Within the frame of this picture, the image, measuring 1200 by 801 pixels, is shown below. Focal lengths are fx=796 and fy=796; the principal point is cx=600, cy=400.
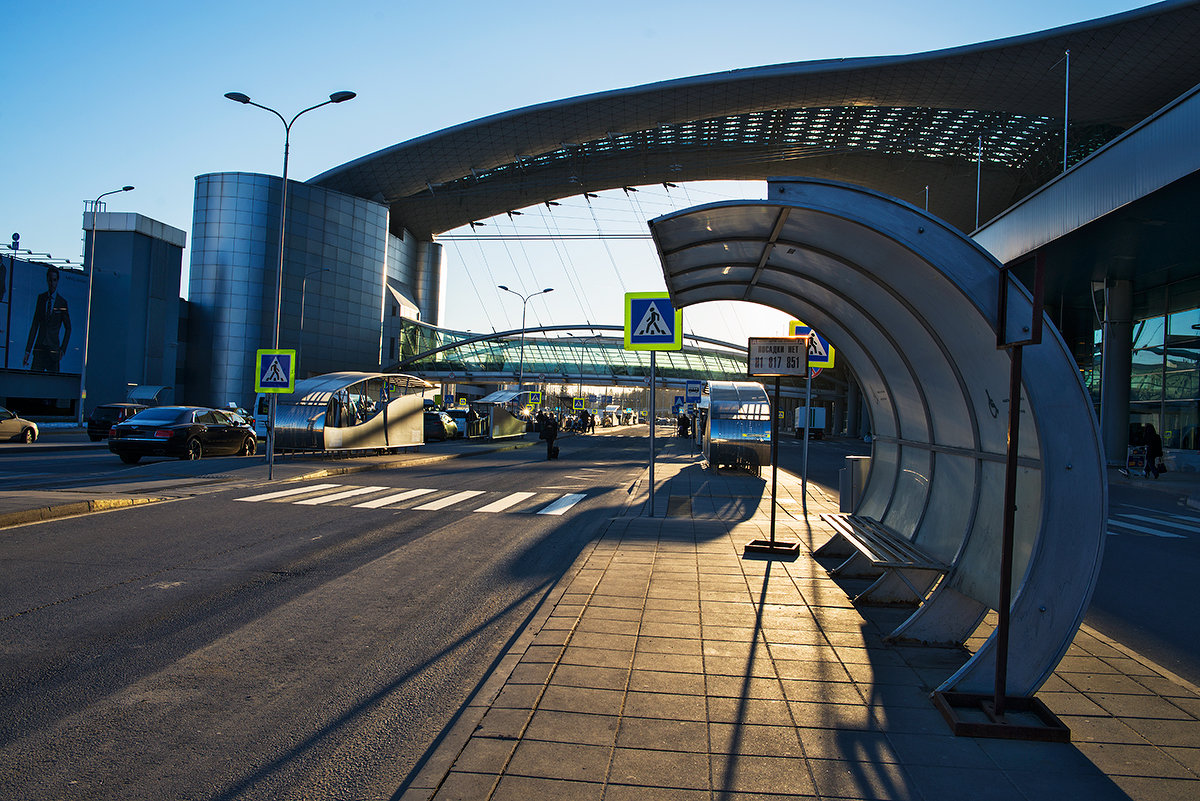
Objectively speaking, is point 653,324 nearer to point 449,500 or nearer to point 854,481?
point 854,481

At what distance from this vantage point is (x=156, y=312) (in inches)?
2315

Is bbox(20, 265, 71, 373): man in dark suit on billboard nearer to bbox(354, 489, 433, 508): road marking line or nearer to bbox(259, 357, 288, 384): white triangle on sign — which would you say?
bbox(259, 357, 288, 384): white triangle on sign

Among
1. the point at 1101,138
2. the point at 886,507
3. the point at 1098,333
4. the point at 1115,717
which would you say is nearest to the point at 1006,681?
the point at 1115,717

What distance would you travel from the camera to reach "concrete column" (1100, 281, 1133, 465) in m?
28.3

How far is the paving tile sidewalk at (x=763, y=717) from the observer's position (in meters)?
3.33

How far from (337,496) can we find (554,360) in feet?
240

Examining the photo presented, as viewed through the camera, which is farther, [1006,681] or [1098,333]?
[1098,333]

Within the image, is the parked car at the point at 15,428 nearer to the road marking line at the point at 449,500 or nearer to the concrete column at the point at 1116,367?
the road marking line at the point at 449,500

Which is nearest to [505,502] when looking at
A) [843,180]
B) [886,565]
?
[886,565]

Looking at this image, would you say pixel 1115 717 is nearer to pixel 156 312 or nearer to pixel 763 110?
pixel 763 110

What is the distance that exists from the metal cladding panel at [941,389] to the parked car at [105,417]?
2726 cm

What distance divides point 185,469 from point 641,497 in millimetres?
10380

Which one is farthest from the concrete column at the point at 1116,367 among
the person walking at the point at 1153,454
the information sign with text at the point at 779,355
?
the information sign with text at the point at 779,355

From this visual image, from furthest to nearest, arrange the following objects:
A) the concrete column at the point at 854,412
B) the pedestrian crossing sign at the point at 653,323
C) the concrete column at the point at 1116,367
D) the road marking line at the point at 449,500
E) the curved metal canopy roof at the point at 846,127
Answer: the concrete column at the point at 854,412 < the curved metal canopy roof at the point at 846,127 < the concrete column at the point at 1116,367 < the road marking line at the point at 449,500 < the pedestrian crossing sign at the point at 653,323
